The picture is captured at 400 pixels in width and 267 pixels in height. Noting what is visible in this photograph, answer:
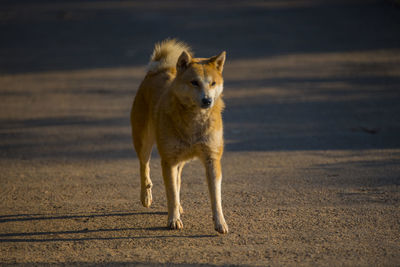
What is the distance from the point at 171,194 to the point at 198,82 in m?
1.08

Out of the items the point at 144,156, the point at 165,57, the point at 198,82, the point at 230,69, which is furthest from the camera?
Answer: the point at 230,69

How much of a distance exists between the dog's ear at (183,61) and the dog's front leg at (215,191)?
0.91m

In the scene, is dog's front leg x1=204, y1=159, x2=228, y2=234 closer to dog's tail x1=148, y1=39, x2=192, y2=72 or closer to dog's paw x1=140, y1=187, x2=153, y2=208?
dog's paw x1=140, y1=187, x2=153, y2=208

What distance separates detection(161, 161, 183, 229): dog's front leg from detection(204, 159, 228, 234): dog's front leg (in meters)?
0.34

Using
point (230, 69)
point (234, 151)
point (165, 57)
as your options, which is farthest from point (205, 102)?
point (230, 69)

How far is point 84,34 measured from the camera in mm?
18844

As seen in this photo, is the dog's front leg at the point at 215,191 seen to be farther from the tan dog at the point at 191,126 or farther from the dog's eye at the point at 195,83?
the dog's eye at the point at 195,83

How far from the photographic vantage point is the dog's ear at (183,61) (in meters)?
5.00

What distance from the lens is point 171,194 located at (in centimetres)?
502

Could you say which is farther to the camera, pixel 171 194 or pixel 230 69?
pixel 230 69

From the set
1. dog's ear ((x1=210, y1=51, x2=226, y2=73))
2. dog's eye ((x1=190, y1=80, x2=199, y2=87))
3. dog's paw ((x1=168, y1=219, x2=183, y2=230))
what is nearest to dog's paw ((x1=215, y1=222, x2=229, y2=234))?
dog's paw ((x1=168, y1=219, x2=183, y2=230))

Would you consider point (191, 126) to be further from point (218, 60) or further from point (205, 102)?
point (218, 60)

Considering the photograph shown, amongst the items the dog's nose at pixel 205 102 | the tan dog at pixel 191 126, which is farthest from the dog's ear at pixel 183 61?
the dog's nose at pixel 205 102

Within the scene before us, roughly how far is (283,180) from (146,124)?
1817 millimetres
